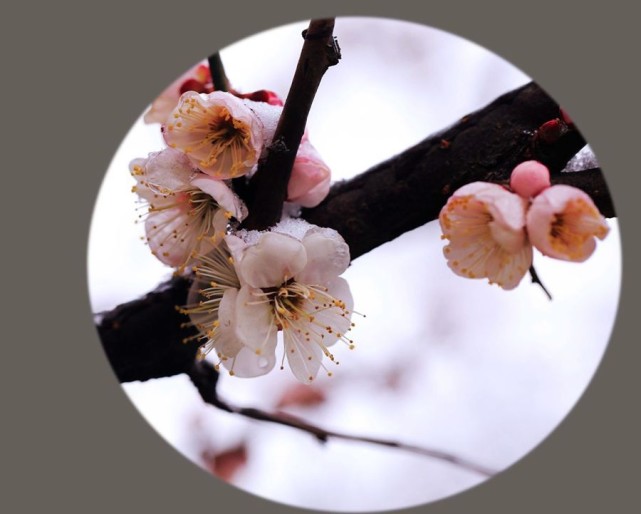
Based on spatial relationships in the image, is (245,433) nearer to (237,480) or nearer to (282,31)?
(237,480)

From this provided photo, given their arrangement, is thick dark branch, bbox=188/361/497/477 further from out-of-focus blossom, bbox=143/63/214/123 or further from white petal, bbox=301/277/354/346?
out-of-focus blossom, bbox=143/63/214/123

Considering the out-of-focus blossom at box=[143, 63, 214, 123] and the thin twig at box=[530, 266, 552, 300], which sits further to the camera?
the out-of-focus blossom at box=[143, 63, 214, 123]

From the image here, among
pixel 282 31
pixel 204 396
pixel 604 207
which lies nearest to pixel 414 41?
pixel 282 31

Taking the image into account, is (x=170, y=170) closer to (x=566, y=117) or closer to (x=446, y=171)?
(x=446, y=171)

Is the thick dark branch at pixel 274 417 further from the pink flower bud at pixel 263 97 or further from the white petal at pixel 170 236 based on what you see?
the pink flower bud at pixel 263 97

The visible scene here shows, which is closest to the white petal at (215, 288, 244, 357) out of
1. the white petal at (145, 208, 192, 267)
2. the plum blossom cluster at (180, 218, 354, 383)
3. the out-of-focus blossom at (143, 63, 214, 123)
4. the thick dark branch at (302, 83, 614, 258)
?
the plum blossom cluster at (180, 218, 354, 383)

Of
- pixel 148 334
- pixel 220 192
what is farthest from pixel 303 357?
pixel 148 334

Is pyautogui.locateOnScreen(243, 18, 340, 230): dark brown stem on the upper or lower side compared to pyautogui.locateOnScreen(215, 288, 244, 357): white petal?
upper

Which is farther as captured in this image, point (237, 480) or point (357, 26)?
point (237, 480)
